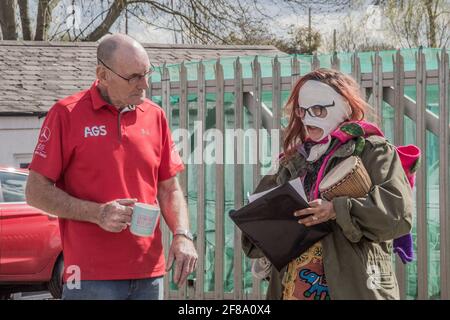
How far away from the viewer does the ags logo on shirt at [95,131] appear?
3.64 m

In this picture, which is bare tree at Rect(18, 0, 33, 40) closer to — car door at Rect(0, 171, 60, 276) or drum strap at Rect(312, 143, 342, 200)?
car door at Rect(0, 171, 60, 276)

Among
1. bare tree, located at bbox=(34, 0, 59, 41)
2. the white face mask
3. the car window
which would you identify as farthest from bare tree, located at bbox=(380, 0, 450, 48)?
the white face mask

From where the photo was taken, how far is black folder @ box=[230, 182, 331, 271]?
339 centimetres

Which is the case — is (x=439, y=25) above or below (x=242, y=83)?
above

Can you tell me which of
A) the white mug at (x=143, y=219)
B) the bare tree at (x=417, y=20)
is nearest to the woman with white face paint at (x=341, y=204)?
the white mug at (x=143, y=219)

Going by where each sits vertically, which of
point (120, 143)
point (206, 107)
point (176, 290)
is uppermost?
point (206, 107)

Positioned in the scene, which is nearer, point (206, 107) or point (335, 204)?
point (335, 204)

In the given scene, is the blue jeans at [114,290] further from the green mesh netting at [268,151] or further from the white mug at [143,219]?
the green mesh netting at [268,151]

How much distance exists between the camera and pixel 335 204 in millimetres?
3301

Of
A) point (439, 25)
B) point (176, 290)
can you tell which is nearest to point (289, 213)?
point (176, 290)

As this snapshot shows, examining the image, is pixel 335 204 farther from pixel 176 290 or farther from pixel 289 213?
pixel 176 290

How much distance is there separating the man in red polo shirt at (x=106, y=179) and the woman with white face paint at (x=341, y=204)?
0.49m
